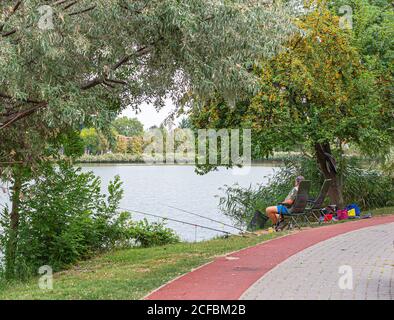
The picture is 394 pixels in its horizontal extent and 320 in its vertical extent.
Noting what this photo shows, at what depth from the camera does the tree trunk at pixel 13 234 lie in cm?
1468

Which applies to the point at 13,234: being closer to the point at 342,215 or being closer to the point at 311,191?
the point at 342,215

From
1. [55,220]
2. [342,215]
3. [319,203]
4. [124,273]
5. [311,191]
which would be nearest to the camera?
[124,273]

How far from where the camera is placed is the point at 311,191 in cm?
2381

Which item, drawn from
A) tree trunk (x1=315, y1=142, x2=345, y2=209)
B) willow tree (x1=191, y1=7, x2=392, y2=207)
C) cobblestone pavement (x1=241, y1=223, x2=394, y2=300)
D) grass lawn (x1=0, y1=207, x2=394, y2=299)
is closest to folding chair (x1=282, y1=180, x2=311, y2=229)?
grass lawn (x1=0, y1=207, x2=394, y2=299)

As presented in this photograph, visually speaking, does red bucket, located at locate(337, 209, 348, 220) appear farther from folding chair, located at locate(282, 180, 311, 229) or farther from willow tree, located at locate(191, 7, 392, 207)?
folding chair, located at locate(282, 180, 311, 229)

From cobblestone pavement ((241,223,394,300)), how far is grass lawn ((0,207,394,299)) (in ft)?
5.44

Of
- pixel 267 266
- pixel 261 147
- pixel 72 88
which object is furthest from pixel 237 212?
pixel 72 88

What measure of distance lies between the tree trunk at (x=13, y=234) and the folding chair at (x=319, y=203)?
838 centimetres

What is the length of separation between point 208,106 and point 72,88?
1107cm

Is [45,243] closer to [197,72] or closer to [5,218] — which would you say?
[5,218]

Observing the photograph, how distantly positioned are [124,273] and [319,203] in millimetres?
9382

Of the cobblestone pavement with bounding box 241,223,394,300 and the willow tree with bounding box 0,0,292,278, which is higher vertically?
the willow tree with bounding box 0,0,292,278

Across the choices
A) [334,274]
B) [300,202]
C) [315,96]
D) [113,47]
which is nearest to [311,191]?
[315,96]

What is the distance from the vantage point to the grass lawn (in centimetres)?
913
